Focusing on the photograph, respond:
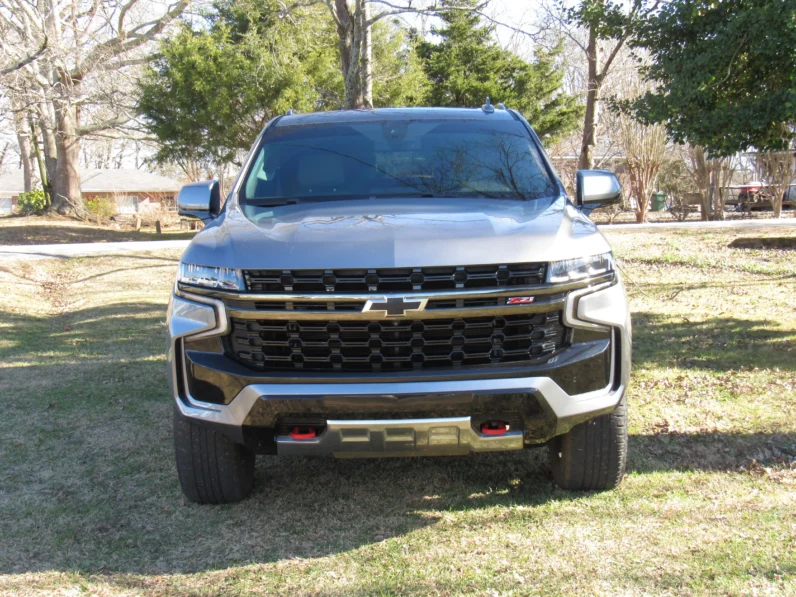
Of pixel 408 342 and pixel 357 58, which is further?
pixel 357 58

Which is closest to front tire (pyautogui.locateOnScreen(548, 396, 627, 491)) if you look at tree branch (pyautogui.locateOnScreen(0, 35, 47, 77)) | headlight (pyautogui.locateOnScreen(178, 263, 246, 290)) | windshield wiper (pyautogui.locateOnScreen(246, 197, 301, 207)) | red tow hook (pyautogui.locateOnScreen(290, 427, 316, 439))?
red tow hook (pyautogui.locateOnScreen(290, 427, 316, 439))

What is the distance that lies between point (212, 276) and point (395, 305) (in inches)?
31.9

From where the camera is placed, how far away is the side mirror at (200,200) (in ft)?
14.4

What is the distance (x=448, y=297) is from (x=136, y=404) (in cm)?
354

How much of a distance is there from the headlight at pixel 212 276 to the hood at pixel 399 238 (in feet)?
0.09

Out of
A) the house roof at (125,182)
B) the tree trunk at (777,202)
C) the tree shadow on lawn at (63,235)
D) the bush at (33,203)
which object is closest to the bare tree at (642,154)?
the tree trunk at (777,202)

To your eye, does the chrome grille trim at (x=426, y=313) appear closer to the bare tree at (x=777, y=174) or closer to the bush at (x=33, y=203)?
the bare tree at (x=777, y=174)

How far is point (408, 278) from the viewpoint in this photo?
315cm

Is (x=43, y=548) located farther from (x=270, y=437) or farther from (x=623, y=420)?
(x=623, y=420)

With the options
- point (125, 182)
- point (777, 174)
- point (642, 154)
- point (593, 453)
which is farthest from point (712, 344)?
point (125, 182)

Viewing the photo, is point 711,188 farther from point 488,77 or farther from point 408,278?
point 408,278

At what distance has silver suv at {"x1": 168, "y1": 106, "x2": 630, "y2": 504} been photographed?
10.3 feet

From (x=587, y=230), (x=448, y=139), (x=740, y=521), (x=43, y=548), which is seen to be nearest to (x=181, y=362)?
(x=43, y=548)

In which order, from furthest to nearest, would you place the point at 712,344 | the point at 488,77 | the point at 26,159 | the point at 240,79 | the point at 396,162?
the point at 26,159
the point at 488,77
the point at 240,79
the point at 712,344
the point at 396,162
